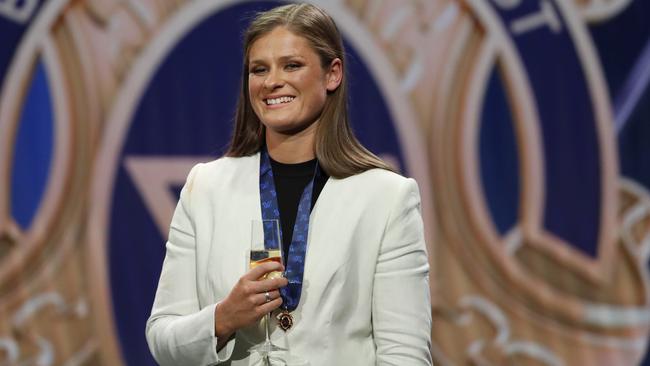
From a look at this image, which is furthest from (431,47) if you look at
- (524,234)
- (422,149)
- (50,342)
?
(50,342)

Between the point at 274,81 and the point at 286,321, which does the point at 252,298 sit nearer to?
the point at 286,321

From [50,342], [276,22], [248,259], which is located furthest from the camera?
[50,342]

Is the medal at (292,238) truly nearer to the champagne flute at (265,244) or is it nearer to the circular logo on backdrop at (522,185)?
the champagne flute at (265,244)

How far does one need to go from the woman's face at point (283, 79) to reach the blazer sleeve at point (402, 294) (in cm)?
23

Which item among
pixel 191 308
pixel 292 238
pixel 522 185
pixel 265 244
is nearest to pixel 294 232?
pixel 292 238

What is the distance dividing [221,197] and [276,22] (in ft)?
1.06

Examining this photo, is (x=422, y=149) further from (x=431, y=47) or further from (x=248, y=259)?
(x=248, y=259)

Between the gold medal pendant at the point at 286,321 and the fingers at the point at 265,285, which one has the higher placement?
the fingers at the point at 265,285

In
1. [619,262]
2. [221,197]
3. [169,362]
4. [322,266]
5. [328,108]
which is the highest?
[328,108]

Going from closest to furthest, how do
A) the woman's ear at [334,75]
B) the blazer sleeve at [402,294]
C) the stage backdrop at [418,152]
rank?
the blazer sleeve at [402,294]
the woman's ear at [334,75]
the stage backdrop at [418,152]

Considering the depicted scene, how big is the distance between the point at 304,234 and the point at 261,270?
0.50ft

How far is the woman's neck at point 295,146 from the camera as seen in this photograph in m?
1.69

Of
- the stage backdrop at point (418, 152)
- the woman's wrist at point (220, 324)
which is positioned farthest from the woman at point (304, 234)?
the stage backdrop at point (418, 152)

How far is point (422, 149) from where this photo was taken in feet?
14.5
